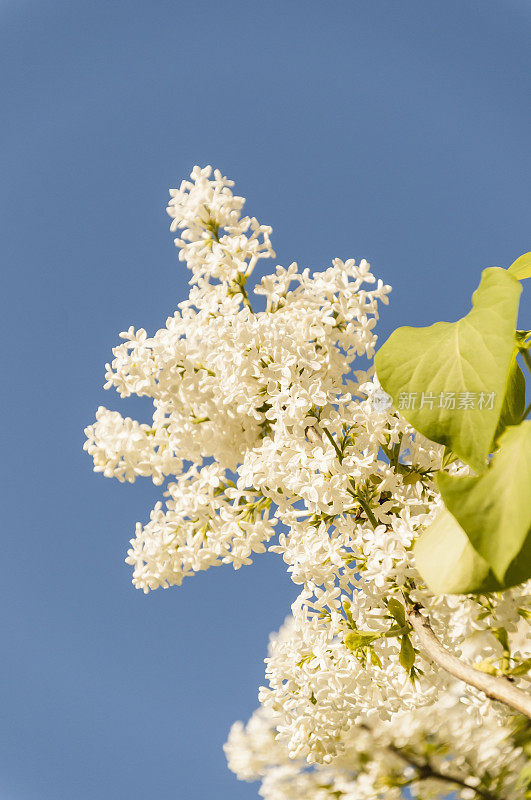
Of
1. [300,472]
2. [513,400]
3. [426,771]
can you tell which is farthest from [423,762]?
[513,400]

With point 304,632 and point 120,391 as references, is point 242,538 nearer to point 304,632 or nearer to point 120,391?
point 304,632

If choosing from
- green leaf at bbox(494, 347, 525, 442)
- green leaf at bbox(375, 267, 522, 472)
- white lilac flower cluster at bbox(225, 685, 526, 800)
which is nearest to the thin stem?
white lilac flower cluster at bbox(225, 685, 526, 800)

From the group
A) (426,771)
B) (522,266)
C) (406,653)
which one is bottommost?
(426,771)

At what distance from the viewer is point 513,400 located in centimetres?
70

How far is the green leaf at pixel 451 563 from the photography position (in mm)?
559

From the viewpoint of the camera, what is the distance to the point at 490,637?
0.84m

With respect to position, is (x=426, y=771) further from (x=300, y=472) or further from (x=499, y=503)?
(x=499, y=503)

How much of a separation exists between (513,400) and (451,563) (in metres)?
0.21

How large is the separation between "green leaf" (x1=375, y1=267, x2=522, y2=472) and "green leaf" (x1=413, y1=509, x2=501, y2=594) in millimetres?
77

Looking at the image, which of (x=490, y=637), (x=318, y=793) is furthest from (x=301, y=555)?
(x=318, y=793)

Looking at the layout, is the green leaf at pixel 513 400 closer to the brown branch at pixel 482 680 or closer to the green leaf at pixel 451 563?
the green leaf at pixel 451 563

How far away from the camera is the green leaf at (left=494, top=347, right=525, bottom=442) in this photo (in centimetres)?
69

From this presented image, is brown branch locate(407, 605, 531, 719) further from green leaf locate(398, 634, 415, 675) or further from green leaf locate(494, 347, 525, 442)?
green leaf locate(494, 347, 525, 442)

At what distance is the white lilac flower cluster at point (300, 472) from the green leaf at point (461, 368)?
0.24m
